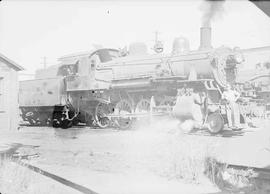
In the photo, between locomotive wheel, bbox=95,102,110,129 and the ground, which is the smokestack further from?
locomotive wheel, bbox=95,102,110,129

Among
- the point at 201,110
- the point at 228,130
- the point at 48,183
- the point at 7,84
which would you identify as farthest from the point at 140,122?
the point at 7,84

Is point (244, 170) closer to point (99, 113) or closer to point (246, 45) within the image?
point (246, 45)

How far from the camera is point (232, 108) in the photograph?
4.77 m

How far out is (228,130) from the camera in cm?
454

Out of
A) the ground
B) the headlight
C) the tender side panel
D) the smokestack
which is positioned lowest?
the ground

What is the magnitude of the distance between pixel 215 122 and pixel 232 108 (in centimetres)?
32

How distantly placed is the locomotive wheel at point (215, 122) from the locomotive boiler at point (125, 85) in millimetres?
14

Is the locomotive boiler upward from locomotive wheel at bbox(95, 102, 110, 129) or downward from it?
upward

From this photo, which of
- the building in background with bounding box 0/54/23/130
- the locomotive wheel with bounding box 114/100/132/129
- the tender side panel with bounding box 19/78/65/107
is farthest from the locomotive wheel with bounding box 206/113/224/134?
the building in background with bounding box 0/54/23/130

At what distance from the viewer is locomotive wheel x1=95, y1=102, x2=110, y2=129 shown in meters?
5.79

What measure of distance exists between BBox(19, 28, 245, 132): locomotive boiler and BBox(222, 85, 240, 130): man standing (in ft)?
0.42

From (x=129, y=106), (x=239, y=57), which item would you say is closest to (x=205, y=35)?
(x=239, y=57)

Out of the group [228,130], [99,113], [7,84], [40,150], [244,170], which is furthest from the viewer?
[99,113]

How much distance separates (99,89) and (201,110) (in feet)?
6.73
